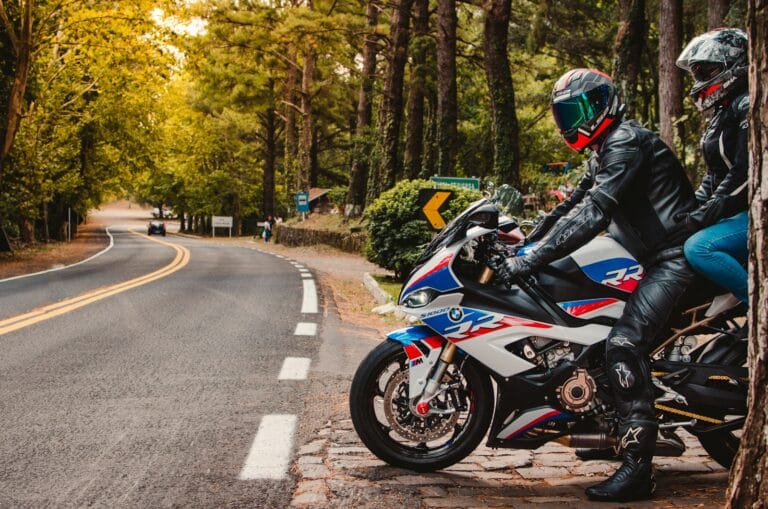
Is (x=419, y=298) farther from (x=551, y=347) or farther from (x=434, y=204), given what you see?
(x=434, y=204)

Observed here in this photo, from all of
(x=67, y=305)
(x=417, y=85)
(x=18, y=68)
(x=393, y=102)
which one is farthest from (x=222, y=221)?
(x=67, y=305)

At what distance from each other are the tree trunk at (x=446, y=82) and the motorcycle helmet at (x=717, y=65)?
61.1 feet

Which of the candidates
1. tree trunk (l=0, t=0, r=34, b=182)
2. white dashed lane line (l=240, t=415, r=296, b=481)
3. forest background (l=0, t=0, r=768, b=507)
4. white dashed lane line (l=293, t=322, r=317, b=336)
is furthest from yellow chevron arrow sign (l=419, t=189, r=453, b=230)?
tree trunk (l=0, t=0, r=34, b=182)

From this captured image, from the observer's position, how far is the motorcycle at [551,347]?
13.6 ft

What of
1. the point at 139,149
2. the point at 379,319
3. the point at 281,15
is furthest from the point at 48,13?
the point at 139,149

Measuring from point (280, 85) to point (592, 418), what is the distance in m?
43.5

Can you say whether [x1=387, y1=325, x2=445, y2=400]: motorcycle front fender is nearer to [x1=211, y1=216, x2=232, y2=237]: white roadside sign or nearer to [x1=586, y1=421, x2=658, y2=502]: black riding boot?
[x1=586, y1=421, x2=658, y2=502]: black riding boot

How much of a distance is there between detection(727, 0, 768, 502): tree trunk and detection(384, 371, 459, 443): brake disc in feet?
5.54

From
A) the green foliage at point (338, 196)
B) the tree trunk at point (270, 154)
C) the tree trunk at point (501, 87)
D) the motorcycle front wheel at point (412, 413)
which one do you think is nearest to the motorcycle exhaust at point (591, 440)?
the motorcycle front wheel at point (412, 413)

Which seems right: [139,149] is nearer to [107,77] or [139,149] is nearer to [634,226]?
[107,77]

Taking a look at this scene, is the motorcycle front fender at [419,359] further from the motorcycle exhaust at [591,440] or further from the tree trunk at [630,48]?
the tree trunk at [630,48]

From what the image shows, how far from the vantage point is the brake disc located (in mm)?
4391

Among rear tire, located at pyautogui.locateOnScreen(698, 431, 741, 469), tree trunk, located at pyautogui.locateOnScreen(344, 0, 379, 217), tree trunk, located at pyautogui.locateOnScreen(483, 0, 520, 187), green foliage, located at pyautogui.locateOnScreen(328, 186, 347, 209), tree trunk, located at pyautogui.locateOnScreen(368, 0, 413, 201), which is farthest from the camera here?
green foliage, located at pyautogui.locateOnScreen(328, 186, 347, 209)

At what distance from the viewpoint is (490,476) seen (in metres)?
4.45
